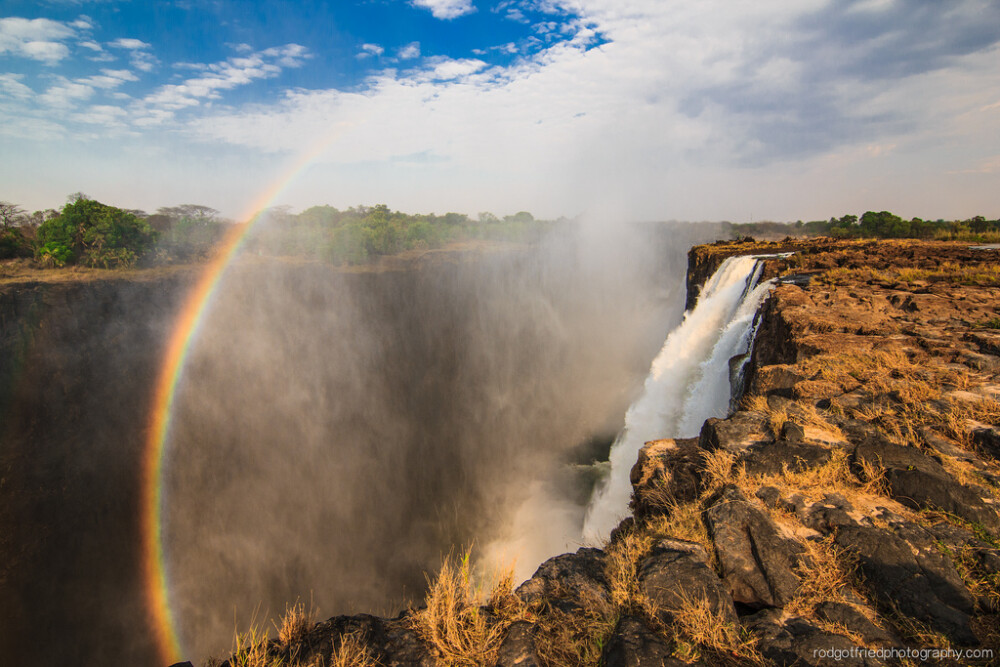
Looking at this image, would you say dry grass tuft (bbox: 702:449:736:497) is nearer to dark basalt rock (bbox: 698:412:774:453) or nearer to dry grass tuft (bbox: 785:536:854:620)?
dark basalt rock (bbox: 698:412:774:453)

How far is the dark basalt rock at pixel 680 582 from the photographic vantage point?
2.48 metres

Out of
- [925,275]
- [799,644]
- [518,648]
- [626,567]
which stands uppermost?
[925,275]

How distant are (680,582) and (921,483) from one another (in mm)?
2230

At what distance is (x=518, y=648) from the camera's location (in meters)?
2.57

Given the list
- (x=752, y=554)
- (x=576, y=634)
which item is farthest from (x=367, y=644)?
(x=752, y=554)

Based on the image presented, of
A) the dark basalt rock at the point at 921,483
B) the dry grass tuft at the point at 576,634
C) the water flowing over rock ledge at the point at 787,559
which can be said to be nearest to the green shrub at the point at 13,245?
the water flowing over rock ledge at the point at 787,559

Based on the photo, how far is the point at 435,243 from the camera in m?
46.8

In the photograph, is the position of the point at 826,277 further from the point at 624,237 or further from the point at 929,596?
the point at 624,237

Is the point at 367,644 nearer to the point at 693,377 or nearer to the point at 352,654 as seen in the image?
the point at 352,654

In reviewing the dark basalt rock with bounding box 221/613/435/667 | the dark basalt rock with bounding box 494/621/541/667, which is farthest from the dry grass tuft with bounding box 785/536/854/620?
the dark basalt rock with bounding box 221/613/435/667

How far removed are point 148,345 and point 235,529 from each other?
1244 cm

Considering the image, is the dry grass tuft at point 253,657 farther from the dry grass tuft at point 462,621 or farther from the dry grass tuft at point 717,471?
the dry grass tuft at point 717,471

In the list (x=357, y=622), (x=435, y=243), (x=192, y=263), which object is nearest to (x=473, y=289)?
(x=435, y=243)

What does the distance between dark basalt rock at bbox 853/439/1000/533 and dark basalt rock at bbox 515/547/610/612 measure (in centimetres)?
246
